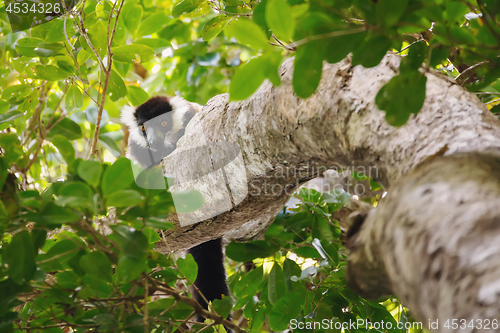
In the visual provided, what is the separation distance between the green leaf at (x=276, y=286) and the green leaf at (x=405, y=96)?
0.96 m

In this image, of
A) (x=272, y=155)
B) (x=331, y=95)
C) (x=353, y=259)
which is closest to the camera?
(x=353, y=259)

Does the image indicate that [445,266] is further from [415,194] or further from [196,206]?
[196,206]

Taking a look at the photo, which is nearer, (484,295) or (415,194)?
(484,295)

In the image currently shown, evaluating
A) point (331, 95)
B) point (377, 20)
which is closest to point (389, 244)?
point (377, 20)

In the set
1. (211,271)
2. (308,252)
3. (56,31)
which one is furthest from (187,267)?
(56,31)

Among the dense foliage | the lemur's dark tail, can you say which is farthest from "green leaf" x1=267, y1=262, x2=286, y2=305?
the lemur's dark tail

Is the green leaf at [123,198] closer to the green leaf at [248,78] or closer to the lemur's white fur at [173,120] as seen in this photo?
the green leaf at [248,78]

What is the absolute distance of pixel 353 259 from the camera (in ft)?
2.01

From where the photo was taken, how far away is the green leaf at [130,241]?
2.22 feet

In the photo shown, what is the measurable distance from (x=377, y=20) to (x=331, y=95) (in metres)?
0.32

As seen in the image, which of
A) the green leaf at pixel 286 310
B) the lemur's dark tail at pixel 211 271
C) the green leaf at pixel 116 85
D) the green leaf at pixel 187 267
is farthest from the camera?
the lemur's dark tail at pixel 211 271

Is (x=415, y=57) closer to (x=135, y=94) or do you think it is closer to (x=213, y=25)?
(x=213, y=25)

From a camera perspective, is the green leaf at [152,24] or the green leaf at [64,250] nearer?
the green leaf at [64,250]

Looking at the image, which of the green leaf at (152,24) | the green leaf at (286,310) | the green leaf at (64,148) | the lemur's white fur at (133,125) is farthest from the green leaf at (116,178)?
the lemur's white fur at (133,125)
